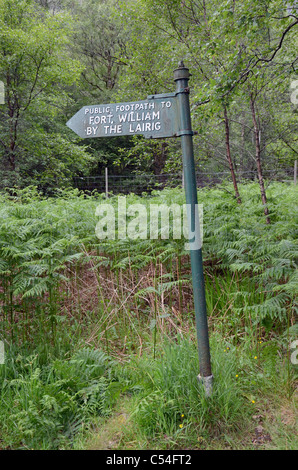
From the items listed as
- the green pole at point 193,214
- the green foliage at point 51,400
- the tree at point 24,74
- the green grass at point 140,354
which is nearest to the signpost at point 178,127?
the green pole at point 193,214

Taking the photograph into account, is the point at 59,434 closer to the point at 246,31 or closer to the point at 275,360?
the point at 275,360

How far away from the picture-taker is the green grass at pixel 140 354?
2.28 metres

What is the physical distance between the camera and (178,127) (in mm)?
2426

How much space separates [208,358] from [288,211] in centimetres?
296

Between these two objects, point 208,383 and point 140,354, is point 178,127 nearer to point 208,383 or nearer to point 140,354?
point 208,383

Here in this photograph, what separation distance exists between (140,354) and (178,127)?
1996 millimetres

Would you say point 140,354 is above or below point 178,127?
below

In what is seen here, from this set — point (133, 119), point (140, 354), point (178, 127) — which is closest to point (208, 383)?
point (140, 354)

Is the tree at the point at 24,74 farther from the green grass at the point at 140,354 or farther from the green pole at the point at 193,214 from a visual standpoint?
the green pole at the point at 193,214

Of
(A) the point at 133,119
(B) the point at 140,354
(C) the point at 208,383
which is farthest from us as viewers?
(B) the point at 140,354

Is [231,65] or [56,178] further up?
[56,178]

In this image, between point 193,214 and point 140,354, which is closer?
point 193,214
